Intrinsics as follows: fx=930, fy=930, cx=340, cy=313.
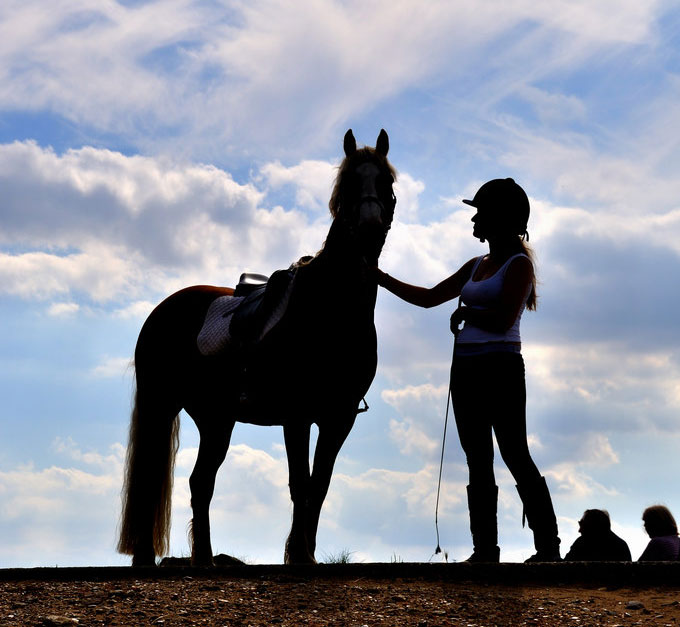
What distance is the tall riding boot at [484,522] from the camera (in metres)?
6.38

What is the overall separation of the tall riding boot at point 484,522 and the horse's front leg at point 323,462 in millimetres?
1356

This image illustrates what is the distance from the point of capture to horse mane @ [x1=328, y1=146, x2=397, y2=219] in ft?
23.8

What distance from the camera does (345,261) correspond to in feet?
24.2

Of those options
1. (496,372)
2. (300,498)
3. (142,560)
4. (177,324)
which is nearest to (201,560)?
(142,560)

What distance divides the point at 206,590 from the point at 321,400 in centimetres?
192

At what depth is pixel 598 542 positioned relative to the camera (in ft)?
27.1

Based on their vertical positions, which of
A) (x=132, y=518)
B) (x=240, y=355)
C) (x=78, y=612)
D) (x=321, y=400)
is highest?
(x=240, y=355)

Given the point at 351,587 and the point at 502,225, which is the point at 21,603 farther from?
the point at 502,225

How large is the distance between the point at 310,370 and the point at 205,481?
1749mm

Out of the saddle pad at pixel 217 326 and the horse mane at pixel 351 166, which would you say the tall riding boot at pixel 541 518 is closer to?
the horse mane at pixel 351 166

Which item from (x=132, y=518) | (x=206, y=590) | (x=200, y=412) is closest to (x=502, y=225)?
(x=206, y=590)

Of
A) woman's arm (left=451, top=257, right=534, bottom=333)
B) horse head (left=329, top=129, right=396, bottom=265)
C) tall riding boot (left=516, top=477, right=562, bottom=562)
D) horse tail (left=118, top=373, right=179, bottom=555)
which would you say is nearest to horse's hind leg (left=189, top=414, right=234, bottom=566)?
horse tail (left=118, top=373, right=179, bottom=555)

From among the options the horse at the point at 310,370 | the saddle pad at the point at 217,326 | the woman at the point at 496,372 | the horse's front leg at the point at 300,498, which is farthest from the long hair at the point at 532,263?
the saddle pad at the point at 217,326

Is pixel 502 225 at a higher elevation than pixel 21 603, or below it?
higher
